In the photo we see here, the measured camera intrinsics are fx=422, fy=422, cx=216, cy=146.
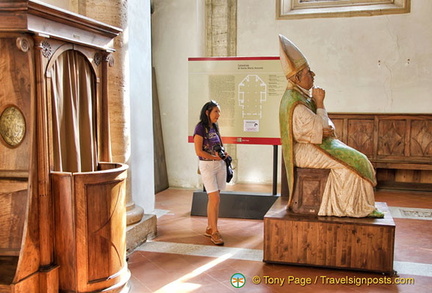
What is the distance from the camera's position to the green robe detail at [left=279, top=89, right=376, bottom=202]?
410 cm

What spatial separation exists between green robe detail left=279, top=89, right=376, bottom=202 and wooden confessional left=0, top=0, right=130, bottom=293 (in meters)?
1.79

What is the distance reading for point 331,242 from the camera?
4.00 meters

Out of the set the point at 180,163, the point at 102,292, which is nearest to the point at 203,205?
the point at 180,163

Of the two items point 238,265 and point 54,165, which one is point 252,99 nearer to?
point 238,265

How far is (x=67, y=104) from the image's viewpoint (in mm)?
3182

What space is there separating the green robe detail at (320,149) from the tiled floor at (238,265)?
866 millimetres

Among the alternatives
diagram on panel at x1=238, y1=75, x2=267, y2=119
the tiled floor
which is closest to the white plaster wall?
diagram on panel at x1=238, y1=75, x2=267, y2=119

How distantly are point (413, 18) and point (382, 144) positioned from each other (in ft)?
8.11

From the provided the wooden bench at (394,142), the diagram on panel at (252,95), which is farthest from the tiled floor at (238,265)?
the wooden bench at (394,142)

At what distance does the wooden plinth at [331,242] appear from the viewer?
12.8ft

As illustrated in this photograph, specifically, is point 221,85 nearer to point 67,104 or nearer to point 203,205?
point 203,205

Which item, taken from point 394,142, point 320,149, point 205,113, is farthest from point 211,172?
point 394,142

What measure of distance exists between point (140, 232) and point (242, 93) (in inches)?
98.4

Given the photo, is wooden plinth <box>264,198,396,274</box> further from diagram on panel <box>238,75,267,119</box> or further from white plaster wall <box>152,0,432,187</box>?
white plaster wall <box>152,0,432,187</box>
